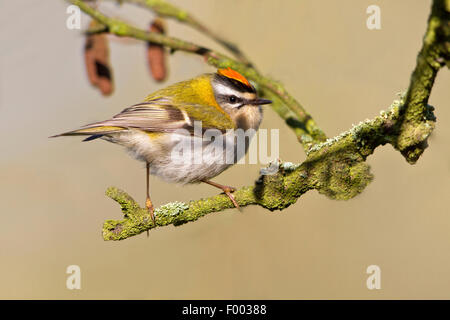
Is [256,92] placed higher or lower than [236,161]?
higher

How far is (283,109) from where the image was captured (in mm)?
2445

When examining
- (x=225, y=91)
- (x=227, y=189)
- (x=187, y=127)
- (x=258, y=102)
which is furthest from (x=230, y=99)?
(x=227, y=189)

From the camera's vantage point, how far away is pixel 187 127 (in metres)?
2.35

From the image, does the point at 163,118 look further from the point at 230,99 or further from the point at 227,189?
the point at 227,189

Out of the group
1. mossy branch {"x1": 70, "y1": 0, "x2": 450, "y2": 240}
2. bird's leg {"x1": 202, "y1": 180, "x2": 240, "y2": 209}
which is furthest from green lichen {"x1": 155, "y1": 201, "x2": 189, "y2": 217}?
bird's leg {"x1": 202, "y1": 180, "x2": 240, "y2": 209}

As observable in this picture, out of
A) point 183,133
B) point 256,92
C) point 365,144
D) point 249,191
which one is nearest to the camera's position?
point 365,144

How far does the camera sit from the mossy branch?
121 centimetres

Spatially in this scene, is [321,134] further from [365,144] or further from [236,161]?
[365,144]

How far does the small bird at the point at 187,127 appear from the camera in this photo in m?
2.24

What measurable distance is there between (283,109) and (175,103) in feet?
1.90

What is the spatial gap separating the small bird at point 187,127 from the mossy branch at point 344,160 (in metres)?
0.29

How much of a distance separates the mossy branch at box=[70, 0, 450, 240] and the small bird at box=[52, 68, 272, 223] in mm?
291

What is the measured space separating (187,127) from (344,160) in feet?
3.16

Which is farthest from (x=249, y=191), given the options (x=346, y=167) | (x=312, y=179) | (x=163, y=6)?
(x=163, y=6)
